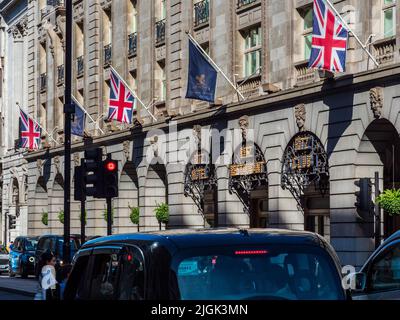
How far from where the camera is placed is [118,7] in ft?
158

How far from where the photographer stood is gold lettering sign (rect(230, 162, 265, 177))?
35.9m

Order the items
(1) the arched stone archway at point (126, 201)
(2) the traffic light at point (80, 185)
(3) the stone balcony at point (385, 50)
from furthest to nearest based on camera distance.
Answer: (1) the arched stone archway at point (126, 201) < (3) the stone balcony at point (385, 50) < (2) the traffic light at point (80, 185)

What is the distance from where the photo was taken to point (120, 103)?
39.3 meters

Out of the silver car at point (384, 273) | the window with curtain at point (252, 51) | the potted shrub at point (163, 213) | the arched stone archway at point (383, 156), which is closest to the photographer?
the silver car at point (384, 273)

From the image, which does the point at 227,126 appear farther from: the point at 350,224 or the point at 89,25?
the point at 89,25

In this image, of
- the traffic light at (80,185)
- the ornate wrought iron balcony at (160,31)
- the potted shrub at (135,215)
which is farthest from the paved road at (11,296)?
the ornate wrought iron balcony at (160,31)

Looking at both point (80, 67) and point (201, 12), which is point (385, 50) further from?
point (80, 67)

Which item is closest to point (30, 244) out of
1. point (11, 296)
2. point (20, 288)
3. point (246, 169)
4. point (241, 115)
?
point (20, 288)

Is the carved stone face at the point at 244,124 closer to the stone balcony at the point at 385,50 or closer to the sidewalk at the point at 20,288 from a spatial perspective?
the stone balcony at the point at 385,50

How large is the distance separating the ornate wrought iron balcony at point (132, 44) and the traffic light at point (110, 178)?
23190 mm

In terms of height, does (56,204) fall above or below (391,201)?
above

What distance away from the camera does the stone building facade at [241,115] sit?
99.3ft

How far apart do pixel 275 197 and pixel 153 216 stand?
12174mm

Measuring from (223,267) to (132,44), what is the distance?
1544 inches
